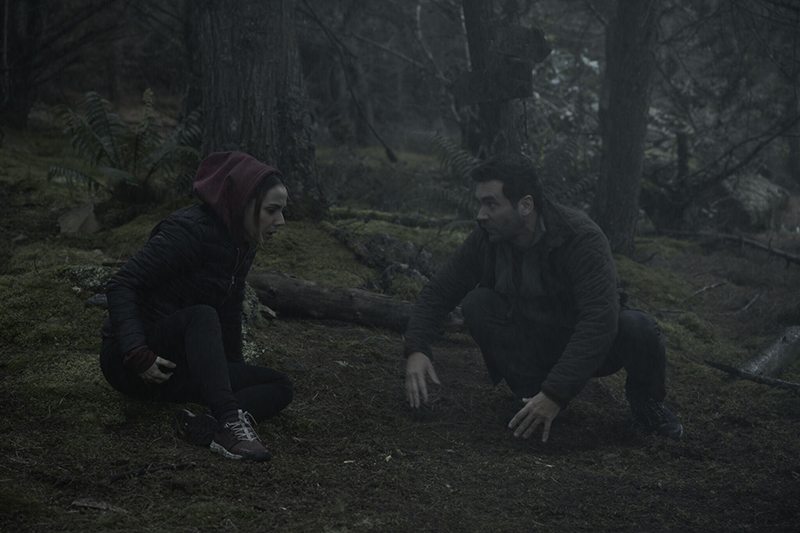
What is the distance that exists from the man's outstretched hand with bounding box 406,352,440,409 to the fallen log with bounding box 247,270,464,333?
138 centimetres

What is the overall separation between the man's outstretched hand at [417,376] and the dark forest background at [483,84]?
2.31 meters

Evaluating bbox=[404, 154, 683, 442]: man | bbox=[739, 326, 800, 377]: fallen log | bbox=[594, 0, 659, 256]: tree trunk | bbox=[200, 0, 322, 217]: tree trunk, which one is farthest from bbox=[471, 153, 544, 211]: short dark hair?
bbox=[594, 0, 659, 256]: tree trunk

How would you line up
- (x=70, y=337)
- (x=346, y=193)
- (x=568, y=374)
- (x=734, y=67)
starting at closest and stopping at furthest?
(x=568, y=374)
(x=70, y=337)
(x=734, y=67)
(x=346, y=193)

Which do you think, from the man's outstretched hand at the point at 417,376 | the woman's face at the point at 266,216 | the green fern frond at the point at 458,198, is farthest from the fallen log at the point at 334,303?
the green fern frond at the point at 458,198

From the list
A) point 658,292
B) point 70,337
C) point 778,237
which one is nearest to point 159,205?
point 70,337

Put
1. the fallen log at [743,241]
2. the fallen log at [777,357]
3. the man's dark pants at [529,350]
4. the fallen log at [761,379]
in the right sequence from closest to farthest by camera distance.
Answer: the man's dark pants at [529,350] → the fallen log at [761,379] → the fallen log at [777,357] → the fallen log at [743,241]

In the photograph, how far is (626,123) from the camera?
7672 millimetres

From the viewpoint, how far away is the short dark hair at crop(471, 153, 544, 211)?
137 inches

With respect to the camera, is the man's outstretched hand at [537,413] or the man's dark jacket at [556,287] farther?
the man's dark jacket at [556,287]

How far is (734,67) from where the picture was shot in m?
9.17

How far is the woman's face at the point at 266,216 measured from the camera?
115 inches

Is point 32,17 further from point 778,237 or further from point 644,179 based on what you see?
point 778,237

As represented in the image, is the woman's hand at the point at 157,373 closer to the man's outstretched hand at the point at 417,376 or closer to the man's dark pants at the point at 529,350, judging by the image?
the man's outstretched hand at the point at 417,376

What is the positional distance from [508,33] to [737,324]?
3.81 m
